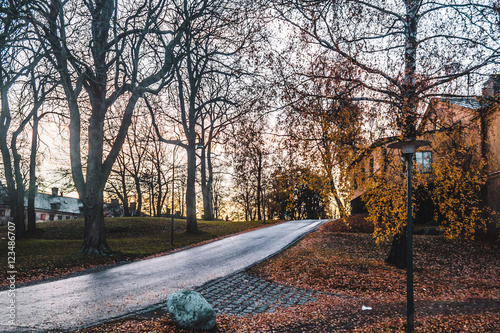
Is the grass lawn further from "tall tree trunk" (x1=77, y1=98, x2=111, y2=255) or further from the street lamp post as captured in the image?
the street lamp post

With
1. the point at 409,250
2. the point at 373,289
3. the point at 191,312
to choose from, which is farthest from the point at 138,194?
the point at 409,250

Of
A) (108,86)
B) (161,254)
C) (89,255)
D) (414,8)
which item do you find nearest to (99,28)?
(108,86)

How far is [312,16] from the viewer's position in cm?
1140

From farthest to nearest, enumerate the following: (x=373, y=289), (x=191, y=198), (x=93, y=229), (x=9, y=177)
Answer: (x=191, y=198) → (x=9, y=177) → (x=93, y=229) → (x=373, y=289)

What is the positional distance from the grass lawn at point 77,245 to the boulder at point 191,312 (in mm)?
7043

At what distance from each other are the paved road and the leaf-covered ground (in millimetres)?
885

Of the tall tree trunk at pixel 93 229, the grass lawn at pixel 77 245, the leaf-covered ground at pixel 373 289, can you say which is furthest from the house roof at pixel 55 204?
the leaf-covered ground at pixel 373 289

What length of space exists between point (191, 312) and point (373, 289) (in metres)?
6.33

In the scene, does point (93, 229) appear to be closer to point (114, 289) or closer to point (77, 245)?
point (77, 245)

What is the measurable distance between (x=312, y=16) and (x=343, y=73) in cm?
209

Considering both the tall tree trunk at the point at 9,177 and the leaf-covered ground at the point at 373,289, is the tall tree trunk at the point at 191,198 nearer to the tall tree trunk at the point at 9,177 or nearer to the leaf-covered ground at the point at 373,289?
the leaf-covered ground at the point at 373,289

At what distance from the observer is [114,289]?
376 inches

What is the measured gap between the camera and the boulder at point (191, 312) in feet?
21.5

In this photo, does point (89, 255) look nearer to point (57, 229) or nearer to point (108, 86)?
point (108, 86)
